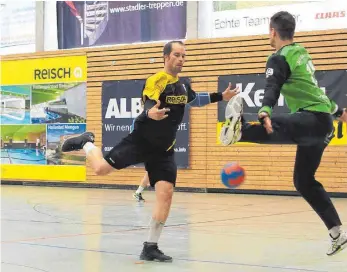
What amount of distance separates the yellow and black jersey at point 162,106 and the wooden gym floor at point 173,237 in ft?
3.99

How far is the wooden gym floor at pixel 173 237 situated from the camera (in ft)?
20.8

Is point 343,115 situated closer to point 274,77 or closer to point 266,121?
point 274,77

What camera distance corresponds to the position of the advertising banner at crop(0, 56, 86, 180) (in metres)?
20.4

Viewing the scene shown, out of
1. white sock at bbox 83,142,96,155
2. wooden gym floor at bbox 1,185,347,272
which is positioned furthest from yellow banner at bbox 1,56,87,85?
white sock at bbox 83,142,96,155

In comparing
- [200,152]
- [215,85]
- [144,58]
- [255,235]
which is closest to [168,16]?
[144,58]

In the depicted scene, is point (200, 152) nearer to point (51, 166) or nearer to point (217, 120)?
point (217, 120)

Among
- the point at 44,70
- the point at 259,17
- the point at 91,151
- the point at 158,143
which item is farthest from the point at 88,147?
the point at 44,70

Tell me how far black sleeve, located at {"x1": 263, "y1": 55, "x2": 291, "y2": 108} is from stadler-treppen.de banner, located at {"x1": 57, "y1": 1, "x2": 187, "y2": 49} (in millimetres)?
13324

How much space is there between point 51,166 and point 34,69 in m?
3.14

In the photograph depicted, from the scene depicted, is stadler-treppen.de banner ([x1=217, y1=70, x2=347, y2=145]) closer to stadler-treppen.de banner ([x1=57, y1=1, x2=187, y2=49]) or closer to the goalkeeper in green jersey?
stadler-treppen.de banner ([x1=57, y1=1, x2=187, y2=49])

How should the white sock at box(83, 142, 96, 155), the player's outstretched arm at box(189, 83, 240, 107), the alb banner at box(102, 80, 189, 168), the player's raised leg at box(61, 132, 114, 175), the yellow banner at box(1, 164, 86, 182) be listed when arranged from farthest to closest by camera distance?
1. the yellow banner at box(1, 164, 86, 182)
2. the alb banner at box(102, 80, 189, 168)
3. the player's outstretched arm at box(189, 83, 240, 107)
4. the white sock at box(83, 142, 96, 155)
5. the player's raised leg at box(61, 132, 114, 175)

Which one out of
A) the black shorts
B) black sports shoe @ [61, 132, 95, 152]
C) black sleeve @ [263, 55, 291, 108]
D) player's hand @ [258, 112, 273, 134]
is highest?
black sleeve @ [263, 55, 291, 108]

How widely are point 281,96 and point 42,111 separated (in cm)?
813

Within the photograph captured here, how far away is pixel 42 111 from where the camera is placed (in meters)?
21.0
